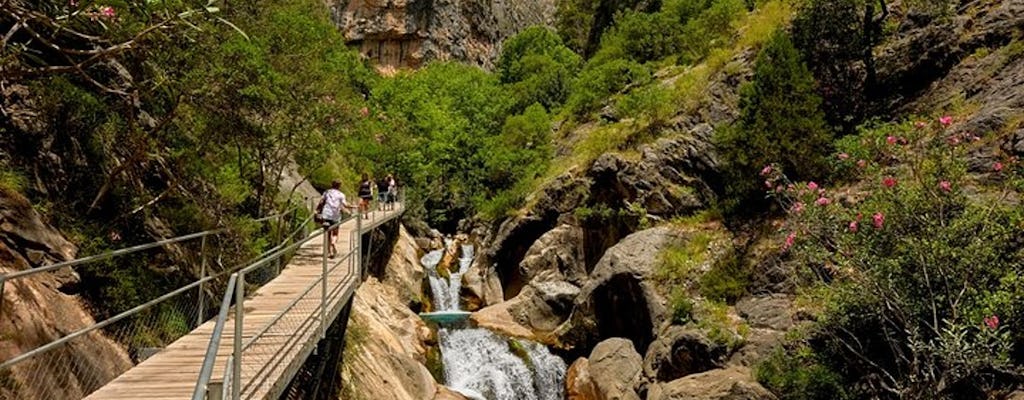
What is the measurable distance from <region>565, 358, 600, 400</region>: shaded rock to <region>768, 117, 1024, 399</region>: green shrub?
648cm

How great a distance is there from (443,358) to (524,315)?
11.6 ft

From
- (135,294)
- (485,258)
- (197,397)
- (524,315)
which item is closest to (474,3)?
(485,258)

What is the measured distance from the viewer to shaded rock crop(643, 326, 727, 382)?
1384 cm

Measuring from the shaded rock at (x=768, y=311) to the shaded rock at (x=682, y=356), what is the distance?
113 cm

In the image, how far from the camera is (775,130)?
54.1 feet

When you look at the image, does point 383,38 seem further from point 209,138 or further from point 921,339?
point 921,339

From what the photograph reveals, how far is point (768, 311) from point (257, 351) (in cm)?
1102

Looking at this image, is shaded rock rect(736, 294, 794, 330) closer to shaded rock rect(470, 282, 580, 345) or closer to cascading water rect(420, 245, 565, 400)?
cascading water rect(420, 245, 565, 400)

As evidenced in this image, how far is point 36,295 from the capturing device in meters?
7.15

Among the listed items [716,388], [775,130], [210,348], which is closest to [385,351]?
[716,388]

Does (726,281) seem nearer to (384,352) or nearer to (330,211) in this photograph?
(384,352)

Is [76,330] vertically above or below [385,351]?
above

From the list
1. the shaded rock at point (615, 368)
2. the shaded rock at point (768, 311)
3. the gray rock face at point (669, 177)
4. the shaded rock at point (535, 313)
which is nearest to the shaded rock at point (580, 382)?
the shaded rock at point (615, 368)

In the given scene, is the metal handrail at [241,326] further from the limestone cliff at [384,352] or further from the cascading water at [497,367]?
the cascading water at [497,367]
